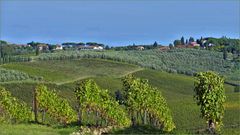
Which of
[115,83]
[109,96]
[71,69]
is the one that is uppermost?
[109,96]

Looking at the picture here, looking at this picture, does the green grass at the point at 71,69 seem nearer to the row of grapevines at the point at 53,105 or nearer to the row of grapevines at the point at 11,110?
the row of grapevines at the point at 11,110

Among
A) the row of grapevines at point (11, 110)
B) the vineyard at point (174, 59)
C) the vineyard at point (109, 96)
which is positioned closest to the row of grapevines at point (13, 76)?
the vineyard at point (109, 96)

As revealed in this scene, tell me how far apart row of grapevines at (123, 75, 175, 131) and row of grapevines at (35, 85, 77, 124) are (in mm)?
5583

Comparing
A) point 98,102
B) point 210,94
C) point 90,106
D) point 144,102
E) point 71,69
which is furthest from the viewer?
point 71,69

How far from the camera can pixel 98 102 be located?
45.8m

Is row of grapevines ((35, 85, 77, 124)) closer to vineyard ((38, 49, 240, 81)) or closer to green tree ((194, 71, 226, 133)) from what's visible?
green tree ((194, 71, 226, 133))

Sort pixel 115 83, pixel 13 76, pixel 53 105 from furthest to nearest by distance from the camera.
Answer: pixel 115 83
pixel 13 76
pixel 53 105

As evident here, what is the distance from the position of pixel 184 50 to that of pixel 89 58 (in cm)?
4506

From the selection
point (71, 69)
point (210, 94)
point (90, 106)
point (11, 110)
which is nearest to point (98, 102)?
point (90, 106)

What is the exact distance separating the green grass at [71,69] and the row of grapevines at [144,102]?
5473cm

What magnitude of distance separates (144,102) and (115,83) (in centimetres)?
5854

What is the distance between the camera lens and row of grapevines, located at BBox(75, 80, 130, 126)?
43781 mm

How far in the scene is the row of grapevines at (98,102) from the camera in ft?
144

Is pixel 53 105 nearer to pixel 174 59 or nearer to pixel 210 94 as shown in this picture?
pixel 210 94
